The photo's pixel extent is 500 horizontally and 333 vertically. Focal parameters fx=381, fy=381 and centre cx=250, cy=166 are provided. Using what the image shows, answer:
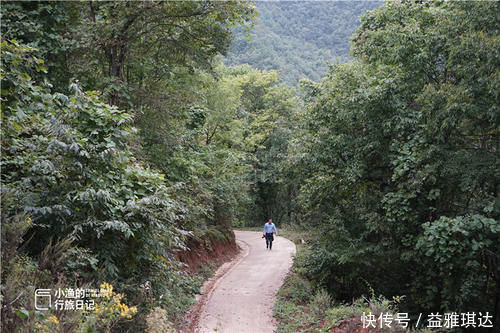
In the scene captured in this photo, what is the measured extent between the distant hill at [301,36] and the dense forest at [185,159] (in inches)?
2101

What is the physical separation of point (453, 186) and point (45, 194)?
30.3 feet

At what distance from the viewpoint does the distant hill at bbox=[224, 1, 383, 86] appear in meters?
68.2

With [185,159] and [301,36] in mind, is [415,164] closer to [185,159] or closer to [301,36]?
[185,159]

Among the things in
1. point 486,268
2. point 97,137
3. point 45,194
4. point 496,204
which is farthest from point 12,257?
point 486,268

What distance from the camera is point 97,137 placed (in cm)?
649

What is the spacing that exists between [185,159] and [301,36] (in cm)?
9006

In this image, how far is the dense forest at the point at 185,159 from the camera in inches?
230

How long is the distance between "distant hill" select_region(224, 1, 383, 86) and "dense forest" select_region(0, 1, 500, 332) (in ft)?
175

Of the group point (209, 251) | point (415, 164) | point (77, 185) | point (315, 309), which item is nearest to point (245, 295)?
point (315, 309)

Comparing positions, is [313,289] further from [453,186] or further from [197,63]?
[197,63]

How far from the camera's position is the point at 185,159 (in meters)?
13.6

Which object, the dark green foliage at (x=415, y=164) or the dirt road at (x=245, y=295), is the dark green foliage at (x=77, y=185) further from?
the dark green foliage at (x=415, y=164)

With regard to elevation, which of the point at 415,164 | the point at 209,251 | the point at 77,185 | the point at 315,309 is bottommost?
the point at 315,309

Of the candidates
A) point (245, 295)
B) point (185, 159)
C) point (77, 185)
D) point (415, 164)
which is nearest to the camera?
point (77, 185)
